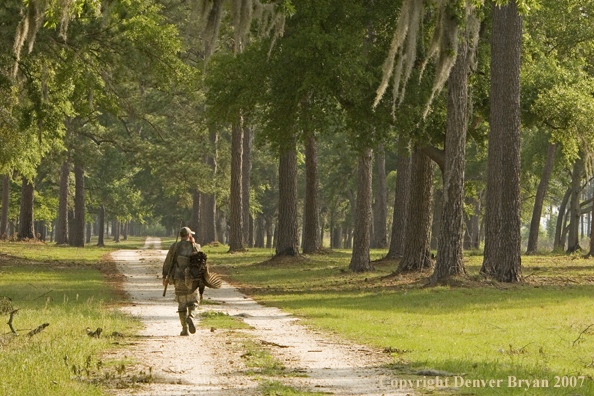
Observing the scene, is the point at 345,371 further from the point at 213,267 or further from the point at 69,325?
the point at 213,267

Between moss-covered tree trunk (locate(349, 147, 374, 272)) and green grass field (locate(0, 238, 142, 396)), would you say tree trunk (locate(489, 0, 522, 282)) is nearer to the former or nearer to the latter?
moss-covered tree trunk (locate(349, 147, 374, 272))

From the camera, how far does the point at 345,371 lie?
409 inches

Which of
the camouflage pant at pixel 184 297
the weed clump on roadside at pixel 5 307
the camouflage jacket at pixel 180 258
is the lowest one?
the weed clump on roadside at pixel 5 307

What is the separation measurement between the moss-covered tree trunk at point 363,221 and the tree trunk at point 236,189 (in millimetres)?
13856

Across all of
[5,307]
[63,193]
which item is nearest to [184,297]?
[5,307]

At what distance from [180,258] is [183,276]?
34cm

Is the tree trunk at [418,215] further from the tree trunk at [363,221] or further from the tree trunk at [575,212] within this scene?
the tree trunk at [575,212]

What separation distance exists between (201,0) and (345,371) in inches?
274

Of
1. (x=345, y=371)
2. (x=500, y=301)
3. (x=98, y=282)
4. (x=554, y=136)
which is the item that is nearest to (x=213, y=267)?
(x=98, y=282)

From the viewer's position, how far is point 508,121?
2336cm

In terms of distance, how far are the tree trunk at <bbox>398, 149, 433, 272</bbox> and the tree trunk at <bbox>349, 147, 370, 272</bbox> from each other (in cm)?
221

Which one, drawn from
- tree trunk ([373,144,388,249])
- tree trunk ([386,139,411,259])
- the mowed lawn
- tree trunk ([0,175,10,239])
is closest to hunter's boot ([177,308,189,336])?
the mowed lawn

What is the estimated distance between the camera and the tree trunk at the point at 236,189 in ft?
140

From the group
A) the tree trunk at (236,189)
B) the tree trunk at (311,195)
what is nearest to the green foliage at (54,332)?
the tree trunk at (311,195)
